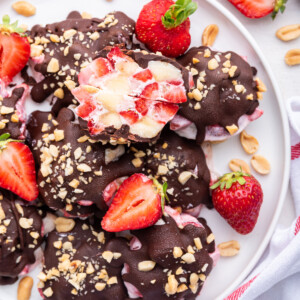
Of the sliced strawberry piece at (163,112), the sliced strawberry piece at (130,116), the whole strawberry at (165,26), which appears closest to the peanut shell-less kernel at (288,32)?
the whole strawberry at (165,26)

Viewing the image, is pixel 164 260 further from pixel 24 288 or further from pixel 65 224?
pixel 24 288

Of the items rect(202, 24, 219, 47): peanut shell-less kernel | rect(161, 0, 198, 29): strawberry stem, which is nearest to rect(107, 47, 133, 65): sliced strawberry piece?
rect(161, 0, 198, 29): strawberry stem

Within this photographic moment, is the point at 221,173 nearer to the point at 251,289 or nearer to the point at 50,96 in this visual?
the point at 251,289

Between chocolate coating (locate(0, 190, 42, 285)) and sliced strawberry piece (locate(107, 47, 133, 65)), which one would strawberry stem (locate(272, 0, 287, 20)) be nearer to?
sliced strawberry piece (locate(107, 47, 133, 65))

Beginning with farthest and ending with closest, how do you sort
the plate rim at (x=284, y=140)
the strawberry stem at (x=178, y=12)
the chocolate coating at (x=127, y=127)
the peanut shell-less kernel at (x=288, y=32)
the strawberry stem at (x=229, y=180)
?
the peanut shell-less kernel at (x=288, y=32) → the plate rim at (x=284, y=140) → the strawberry stem at (x=229, y=180) → the strawberry stem at (x=178, y=12) → the chocolate coating at (x=127, y=127)

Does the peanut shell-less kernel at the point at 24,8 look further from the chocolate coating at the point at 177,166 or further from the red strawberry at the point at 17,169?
the chocolate coating at the point at 177,166
